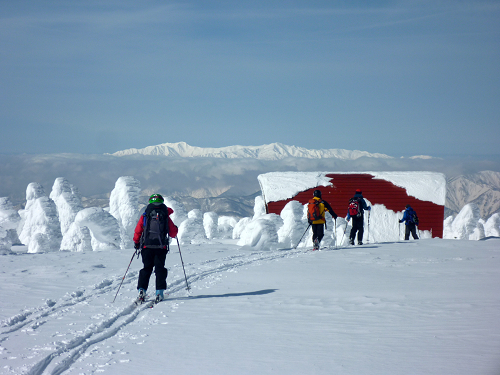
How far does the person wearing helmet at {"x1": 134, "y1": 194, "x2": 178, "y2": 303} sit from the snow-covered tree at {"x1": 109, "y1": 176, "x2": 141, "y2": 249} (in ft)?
76.7

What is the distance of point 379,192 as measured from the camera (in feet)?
89.2

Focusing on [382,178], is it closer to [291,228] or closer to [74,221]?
[291,228]

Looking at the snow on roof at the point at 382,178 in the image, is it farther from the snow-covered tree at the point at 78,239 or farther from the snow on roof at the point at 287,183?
the snow-covered tree at the point at 78,239

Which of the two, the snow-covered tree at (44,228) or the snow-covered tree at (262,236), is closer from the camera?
the snow-covered tree at (262,236)

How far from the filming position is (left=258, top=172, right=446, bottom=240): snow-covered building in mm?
Answer: 26484

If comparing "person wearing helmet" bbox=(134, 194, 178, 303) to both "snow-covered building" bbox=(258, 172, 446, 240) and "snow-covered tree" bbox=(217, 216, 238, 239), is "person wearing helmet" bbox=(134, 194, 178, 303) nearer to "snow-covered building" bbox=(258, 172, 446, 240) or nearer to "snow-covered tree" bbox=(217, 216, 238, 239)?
"snow-covered building" bbox=(258, 172, 446, 240)

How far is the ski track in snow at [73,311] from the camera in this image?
166 inches

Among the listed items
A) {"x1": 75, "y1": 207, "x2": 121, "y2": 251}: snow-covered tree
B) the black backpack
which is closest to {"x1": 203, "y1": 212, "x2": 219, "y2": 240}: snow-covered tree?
{"x1": 75, "y1": 207, "x2": 121, "y2": 251}: snow-covered tree

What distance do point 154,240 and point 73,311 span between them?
5.55ft

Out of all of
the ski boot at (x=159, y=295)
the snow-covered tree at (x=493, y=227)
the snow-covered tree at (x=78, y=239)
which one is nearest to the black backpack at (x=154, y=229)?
the ski boot at (x=159, y=295)

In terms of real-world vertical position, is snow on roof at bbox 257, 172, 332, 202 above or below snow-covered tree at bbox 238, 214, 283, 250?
above

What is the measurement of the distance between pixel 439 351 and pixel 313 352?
1.31 m

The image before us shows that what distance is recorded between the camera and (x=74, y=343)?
4.72 m

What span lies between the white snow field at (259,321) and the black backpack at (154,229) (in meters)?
1.03
